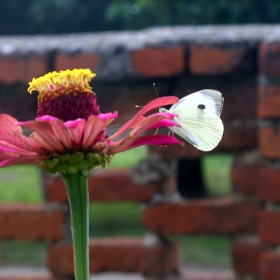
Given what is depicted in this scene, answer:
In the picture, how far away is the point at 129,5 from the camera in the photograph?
6.33m

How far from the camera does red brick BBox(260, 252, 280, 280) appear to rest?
128cm

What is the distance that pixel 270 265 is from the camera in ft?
4.19

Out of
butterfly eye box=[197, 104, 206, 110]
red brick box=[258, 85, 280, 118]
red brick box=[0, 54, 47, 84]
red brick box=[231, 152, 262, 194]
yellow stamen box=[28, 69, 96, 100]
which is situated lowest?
red brick box=[231, 152, 262, 194]

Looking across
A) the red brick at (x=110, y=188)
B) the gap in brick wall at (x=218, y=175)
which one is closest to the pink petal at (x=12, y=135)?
the red brick at (x=110, y=188)

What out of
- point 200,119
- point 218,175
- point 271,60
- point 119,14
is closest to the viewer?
point 200,119

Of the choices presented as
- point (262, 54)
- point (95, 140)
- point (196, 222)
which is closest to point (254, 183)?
point (196, 222)

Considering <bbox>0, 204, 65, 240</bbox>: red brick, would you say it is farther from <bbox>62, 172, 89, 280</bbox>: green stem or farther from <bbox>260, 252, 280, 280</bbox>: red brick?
<bbox>62, 172, 89, 280</bbox>: green stem

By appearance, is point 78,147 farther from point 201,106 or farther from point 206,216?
point 206,216

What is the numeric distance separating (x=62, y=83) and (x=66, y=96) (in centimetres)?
2

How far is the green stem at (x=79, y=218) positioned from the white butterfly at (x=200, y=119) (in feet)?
0.75

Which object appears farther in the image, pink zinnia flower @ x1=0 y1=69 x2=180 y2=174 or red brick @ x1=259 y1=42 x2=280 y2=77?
red brick @ x1=259 y1=42 x2=280 y2=77

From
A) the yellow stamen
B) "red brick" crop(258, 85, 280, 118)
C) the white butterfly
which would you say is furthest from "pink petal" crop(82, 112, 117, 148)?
"red brick" crop(258, 85, 280, 118)

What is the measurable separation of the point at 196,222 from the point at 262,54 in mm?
395

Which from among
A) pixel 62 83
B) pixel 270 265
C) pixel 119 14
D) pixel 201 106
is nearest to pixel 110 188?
pixel 270 265
